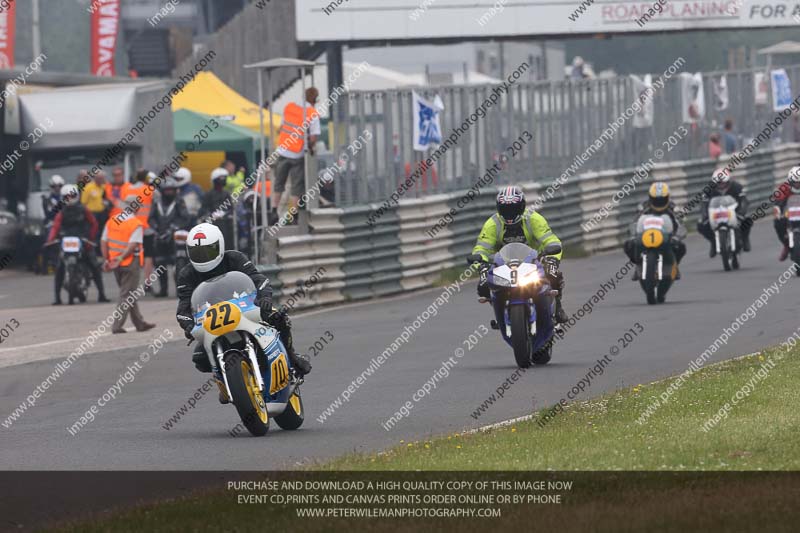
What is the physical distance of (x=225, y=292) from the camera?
36.7 feet

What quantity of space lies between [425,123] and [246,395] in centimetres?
1395

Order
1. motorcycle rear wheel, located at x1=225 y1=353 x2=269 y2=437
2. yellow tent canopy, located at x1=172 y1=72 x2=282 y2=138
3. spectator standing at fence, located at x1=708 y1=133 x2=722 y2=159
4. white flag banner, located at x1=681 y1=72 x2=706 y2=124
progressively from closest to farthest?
motorcycle rear wheel, located at x1=225 y1=353 x2=269 y2=437, white flag banner, located at x1=681 y1=72 x2=706 y2=124, yellow tent canopy, located at x1=172 y1=72 x2=282 y2=138, spectator standing at fence, located at x1=708 y1=133 x2=722 y2=159

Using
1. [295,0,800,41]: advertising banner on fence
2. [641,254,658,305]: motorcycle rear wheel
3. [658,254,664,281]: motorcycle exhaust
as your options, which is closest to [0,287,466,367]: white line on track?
[641,254,658,305]: motorcycle rear wheel

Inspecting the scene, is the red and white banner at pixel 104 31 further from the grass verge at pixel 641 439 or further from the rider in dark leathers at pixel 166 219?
the grass verge at pixel 641 439

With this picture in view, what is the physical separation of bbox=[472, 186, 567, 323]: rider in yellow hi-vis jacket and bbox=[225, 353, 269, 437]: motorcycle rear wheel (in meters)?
4.16

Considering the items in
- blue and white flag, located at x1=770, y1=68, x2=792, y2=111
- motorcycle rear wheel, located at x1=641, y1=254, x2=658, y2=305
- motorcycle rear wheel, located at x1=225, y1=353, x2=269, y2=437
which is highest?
blue and white flag, located at x1=770, y1=68, x2=792, y2=111

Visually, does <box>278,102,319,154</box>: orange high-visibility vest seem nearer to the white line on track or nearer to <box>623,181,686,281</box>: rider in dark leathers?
the white line on track

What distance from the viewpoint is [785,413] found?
414 inches

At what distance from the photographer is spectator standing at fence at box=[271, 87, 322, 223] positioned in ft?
72.8

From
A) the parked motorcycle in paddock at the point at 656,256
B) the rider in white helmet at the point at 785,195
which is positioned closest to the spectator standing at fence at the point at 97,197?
the parked motorcycle in paddock at the point at 656,256

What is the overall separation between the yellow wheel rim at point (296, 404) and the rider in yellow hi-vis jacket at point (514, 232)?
359 cm

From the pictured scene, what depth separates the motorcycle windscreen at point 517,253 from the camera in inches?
582

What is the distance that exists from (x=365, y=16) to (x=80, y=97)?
7.73 metres
